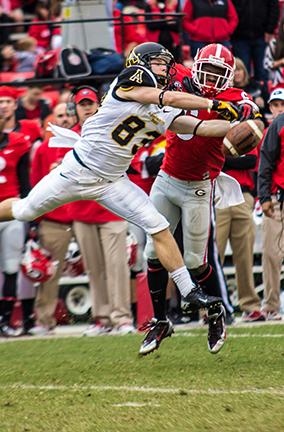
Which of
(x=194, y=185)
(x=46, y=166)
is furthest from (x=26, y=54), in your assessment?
(x=194, y=185)

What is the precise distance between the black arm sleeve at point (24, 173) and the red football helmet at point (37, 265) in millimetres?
501

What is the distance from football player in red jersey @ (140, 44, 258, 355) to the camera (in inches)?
258

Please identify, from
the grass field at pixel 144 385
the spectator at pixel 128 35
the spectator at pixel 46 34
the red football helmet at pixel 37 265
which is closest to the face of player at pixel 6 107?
the red football helmet at pixel 37 265

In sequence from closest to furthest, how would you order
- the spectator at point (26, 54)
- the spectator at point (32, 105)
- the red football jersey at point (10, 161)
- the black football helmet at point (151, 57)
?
the black football helmet at point (151, 57), the red football jersey at point (10, 161), the spectator at point (32, 105), the spectator at point (26, 54)

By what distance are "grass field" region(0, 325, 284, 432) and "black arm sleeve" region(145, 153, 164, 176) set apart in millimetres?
1606

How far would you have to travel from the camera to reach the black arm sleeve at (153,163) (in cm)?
884

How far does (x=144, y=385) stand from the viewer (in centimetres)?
576

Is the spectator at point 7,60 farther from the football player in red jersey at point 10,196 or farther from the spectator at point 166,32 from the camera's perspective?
the football player in red jersey at point 10,196

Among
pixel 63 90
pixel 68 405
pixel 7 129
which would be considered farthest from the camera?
pixel 63 90

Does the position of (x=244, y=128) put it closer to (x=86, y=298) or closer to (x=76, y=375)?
(x=76, y=375)

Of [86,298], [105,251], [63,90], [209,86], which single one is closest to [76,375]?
[209,86]

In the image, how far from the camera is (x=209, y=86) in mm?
6582

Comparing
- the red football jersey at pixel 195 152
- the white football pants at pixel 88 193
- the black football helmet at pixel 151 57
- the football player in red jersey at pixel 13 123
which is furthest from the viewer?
the football player in red jersey at pixel 13 123

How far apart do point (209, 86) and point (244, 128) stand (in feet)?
1.17
